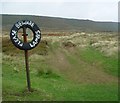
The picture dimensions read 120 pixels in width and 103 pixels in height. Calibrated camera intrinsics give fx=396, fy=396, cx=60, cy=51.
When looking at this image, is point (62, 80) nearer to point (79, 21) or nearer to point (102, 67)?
point (102, 67)

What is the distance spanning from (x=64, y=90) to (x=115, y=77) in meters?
5.55

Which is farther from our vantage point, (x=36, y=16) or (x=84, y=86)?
(x=36, y=16)

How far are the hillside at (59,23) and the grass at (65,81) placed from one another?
117189 millimetres

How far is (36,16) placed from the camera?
543 feet

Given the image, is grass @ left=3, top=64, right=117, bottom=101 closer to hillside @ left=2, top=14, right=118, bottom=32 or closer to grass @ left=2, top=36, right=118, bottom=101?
grass @ left=2, top=36, right=118, bottom=101

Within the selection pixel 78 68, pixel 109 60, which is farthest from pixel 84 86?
pixel 109 60

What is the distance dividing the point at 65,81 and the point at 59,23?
15038cm

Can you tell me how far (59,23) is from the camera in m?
171

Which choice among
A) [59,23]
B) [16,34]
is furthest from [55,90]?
[59,23]

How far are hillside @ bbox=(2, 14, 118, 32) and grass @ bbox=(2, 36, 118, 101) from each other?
117189 millimetres

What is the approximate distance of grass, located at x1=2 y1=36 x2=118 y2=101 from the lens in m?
16.9

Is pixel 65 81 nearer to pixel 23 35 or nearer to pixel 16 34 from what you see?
pixel 23 35

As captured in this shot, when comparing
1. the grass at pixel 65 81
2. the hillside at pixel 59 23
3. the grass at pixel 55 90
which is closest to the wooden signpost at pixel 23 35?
the grass at pixel 55 90

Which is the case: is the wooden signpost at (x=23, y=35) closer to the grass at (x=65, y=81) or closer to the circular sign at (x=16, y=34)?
the circular sign at (x=16, y=34)
